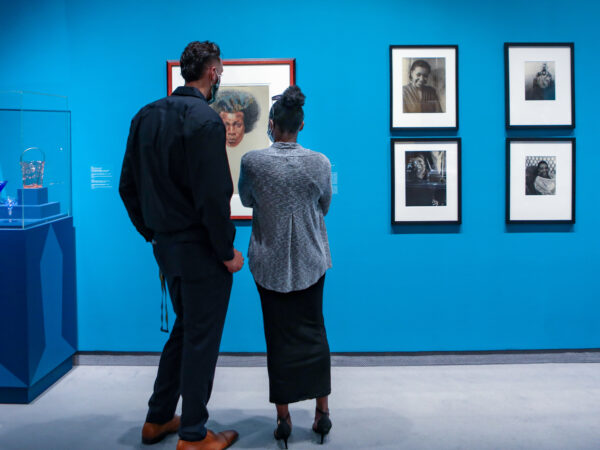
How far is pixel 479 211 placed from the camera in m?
3.46

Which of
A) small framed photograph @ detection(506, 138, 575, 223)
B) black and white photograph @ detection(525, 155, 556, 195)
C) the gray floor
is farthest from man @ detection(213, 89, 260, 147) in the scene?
black and white photograph @ detection(525, 155, 556, 195)

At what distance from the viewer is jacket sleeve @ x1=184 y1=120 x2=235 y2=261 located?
2.19 m

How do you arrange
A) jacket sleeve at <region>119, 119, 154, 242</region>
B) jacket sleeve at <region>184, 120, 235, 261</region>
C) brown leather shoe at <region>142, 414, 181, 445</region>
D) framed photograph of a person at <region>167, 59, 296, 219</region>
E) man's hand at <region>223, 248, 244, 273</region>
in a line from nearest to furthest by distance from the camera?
jacket sleeve at <region>184, 120, 235, 261</region> → man's hand at <region>223, 248, 244, 273</region> → jacket sleeve at <region>119, 119, 154, 242</region> → brown leather shoe at <region>142, 414, 181, 445</region> → framed photograph of a person at <region>167, 59, 296, 219</region>

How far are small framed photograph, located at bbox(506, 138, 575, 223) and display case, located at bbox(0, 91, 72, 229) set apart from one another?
2.47 m

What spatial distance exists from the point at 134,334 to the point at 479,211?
2.09 m

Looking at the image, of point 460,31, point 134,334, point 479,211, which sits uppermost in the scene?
point 460,31

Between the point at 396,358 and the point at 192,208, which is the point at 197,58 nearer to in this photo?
the point at 192,208

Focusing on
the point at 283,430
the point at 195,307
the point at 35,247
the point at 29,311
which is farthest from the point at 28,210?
the point at 283,430

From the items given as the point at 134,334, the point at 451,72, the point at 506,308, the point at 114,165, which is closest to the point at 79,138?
the point at 114,165

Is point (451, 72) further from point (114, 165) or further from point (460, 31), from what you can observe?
point (114, 165)

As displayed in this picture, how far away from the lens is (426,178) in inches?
135

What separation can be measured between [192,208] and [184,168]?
151mm

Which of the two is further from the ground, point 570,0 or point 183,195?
Answer: point 570,0

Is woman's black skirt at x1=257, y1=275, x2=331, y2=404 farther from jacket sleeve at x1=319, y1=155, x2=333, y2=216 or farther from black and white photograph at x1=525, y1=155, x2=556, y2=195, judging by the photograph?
black and white photograph at x1=525, y1=155, x2=556, y2=195
